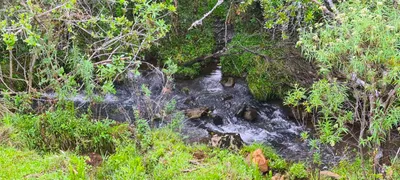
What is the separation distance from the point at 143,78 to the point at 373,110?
6.69 meters

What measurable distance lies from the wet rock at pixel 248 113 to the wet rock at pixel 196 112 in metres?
0.73


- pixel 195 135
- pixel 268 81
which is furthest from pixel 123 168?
pixel 268 81

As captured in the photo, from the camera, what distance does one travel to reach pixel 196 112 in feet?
26.9

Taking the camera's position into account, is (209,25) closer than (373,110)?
No

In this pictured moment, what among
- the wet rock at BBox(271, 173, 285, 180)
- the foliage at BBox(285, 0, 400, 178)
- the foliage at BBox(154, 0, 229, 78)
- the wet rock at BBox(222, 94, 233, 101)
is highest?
the foliage at BBox(285, 0, 400, 178)

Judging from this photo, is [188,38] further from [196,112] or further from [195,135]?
[195,135]

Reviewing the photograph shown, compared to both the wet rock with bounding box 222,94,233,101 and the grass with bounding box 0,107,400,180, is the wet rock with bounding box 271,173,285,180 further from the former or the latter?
the wet rock with bounding box 222,94,233,101

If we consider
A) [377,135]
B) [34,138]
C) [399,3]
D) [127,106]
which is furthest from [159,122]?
[399,3]

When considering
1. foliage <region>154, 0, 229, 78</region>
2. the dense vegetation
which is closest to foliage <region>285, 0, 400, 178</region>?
the dense vegetation

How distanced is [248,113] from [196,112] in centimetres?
114

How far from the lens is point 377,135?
4062 millimetres

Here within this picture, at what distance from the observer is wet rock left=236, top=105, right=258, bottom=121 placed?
8183 millimetres

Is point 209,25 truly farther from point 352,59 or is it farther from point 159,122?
point 352,59

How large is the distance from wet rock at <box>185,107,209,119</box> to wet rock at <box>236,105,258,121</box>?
0.73 metres
